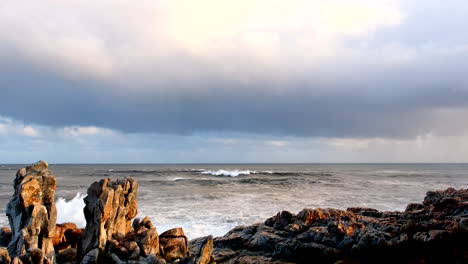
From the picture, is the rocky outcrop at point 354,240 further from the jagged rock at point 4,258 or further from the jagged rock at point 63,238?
the jagged rock at point 4,258

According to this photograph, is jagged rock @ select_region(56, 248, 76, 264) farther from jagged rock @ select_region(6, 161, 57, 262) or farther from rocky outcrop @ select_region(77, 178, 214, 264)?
jagged rock @ select_region(6, 161, 57, 262)

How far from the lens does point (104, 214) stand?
14.0 metres

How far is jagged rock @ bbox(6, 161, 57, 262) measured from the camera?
40.6 ft

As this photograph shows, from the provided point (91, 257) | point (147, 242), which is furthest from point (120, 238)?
point (91, 257)

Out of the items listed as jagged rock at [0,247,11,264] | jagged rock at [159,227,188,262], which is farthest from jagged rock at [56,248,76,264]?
jagged rock at [159,227,188,262]

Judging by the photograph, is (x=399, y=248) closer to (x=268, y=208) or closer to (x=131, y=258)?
(x=131, y=258)

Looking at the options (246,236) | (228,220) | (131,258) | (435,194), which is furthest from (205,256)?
(435,194)

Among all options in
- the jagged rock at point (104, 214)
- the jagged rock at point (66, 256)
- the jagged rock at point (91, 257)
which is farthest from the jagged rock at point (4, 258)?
the jagged rock at point (66, 256)

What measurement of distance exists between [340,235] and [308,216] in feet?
11.5

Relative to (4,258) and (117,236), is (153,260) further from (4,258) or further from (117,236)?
(4,258)

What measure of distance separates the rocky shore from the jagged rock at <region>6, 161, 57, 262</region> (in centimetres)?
4

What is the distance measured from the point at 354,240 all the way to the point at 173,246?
9.76m

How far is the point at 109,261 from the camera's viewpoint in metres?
13.3

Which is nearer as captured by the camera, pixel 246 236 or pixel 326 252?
pixel 326 252
